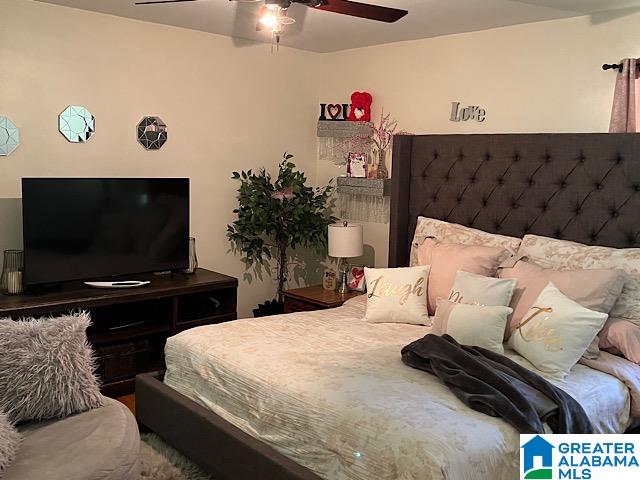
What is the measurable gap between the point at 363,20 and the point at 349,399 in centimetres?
244

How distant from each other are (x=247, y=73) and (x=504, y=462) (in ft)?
11.2

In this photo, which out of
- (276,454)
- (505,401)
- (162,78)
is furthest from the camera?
(162,78)

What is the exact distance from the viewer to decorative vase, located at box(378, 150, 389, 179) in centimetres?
446

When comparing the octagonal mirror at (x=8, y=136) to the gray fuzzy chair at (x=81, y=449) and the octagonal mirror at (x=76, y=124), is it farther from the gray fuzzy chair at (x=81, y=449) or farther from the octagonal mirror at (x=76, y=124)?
the gray fuzzy chair at (x=81, y=449)

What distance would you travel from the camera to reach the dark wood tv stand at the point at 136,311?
3.46 m

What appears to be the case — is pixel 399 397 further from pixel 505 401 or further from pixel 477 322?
pixel 477 322

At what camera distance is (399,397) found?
2.19 meters

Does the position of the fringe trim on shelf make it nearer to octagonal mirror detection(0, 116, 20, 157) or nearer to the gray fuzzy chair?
octagonal mirror detection(0, 116, 20, 157)

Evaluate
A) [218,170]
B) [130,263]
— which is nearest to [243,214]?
[218,170]

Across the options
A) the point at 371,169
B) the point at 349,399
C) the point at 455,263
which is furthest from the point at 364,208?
the point at 349,399

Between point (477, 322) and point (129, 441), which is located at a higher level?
point (477, 322)

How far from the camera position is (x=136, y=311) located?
3.98 meters

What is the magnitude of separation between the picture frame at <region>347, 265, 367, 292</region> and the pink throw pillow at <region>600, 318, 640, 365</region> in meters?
1.80

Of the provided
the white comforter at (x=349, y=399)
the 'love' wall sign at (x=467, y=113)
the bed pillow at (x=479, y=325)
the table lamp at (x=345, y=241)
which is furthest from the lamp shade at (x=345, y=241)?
the bed pillow at (x=479, y=325)
